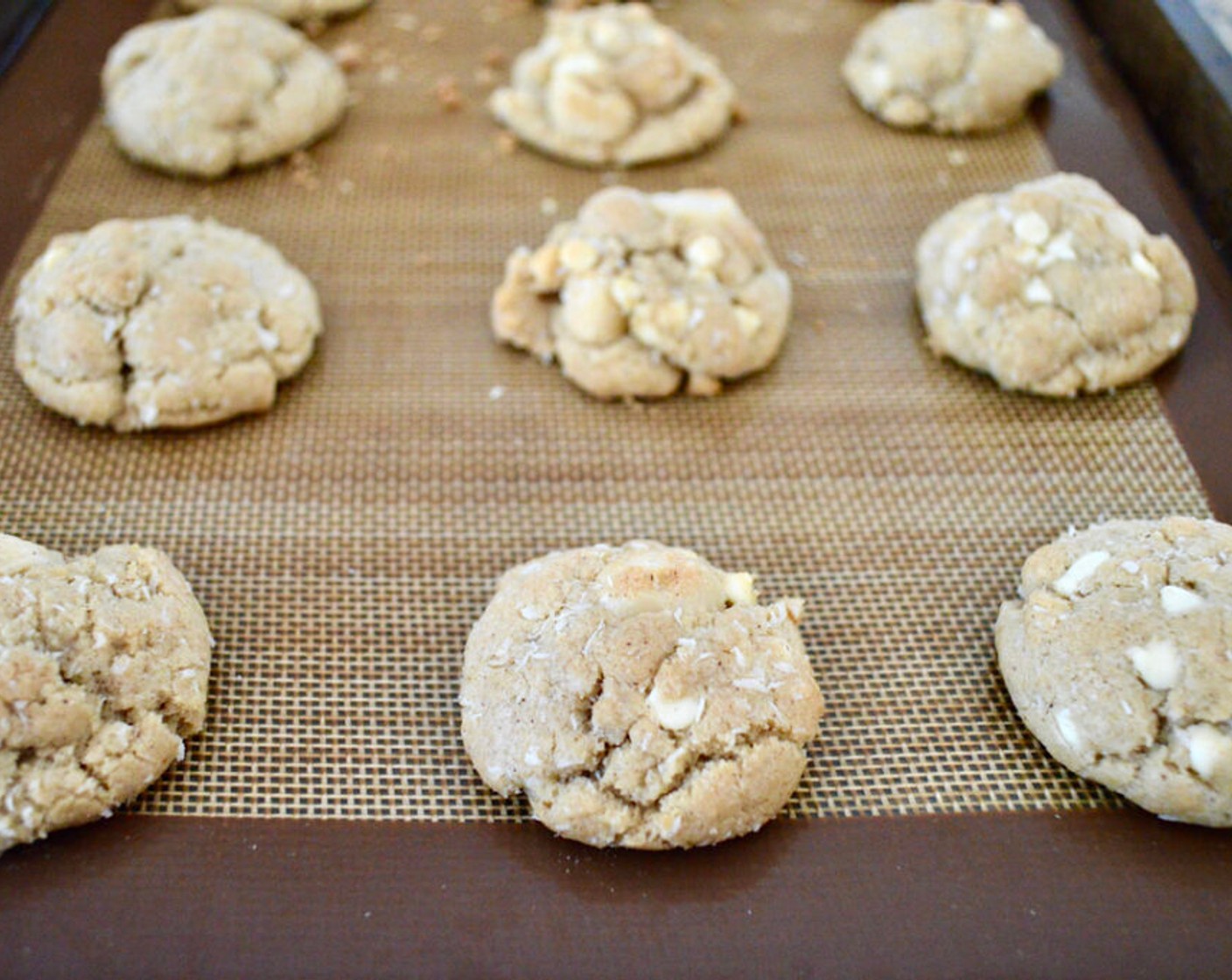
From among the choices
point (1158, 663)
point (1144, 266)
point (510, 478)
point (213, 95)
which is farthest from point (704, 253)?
point (213, 95)

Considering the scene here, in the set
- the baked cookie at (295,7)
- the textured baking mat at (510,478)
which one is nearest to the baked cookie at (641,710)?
the textured baking mat at (510,478)

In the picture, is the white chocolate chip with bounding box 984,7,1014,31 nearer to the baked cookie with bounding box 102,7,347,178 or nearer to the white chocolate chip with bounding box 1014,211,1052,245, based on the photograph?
the white chocolate chip with bounding box 1014,211,1052,245

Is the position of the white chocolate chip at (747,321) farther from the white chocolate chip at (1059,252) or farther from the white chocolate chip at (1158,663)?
the white chocolate chip at (1158,663)

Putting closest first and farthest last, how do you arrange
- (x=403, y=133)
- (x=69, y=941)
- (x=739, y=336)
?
1. (x=69, y=941)
2. (x=739, y=336)
3. (x=403, y=133)

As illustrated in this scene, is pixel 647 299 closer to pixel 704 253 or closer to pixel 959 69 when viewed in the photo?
pixel 704 253

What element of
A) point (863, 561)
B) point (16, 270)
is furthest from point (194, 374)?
point (863, 561)

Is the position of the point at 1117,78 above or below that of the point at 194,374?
above

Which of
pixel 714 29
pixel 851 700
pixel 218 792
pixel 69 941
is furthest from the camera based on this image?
pixel 714 29

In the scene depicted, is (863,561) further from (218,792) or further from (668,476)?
(218,792)
